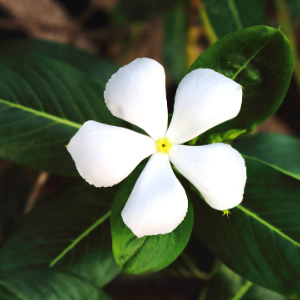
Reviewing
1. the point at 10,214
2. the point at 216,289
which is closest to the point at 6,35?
the point at 10,214

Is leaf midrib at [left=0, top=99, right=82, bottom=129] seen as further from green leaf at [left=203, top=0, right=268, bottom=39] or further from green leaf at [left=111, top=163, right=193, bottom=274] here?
green leaf at [left=203, top=0, right=268, bottom=39]

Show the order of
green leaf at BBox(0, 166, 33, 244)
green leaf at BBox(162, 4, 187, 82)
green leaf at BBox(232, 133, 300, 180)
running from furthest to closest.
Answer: green leaf at BBox(162, 4, 187, 82) → green leaf at BBox(0, 166, 33, 244) → green leaf at BBox(232, 133, 300, 180)

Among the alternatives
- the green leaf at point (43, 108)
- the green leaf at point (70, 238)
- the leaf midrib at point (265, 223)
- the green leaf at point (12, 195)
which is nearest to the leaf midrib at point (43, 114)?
the green leaf at point (43, 108)

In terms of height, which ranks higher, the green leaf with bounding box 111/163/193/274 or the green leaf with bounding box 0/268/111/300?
the green leaf with bounding box 111/163/193/274

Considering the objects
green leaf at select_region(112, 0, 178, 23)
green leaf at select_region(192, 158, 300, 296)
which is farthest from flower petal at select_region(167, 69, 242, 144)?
green leaf at select_region(112, 0, 178, 23)

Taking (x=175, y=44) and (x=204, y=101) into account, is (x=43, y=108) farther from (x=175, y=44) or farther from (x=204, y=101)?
(x=175, y=44)

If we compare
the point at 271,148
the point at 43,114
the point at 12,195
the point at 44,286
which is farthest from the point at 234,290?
the point at 12,195

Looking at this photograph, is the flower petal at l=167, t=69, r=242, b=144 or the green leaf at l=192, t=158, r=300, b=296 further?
the green leaf at l=192, t=158, r=300, b=296
